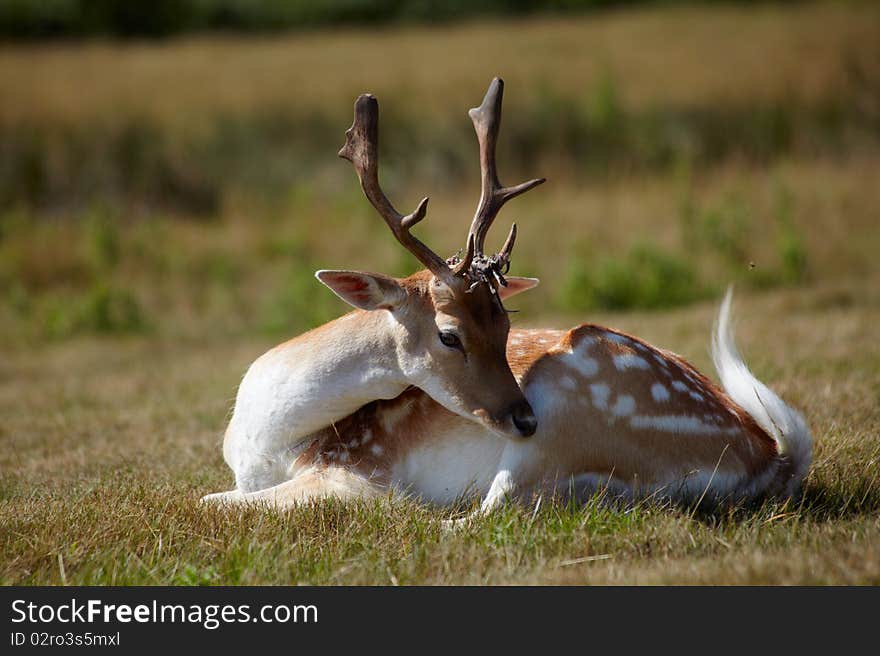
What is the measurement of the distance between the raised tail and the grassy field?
117mm

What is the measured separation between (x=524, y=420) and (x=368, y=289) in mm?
744

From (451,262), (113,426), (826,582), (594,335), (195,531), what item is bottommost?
(113,426)

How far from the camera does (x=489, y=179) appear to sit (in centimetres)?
408

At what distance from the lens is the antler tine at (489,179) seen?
3.94m

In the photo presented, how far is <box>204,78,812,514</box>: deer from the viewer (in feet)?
12.2

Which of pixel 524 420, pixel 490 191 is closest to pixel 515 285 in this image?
pixel 490 191

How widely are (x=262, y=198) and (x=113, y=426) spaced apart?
738 cm

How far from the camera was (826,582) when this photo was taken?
2.82 meters

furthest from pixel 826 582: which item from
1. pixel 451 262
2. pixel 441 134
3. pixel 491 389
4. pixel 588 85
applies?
pixel 588 85

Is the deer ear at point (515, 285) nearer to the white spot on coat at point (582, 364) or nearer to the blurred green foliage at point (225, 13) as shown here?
the white spot on coat at point (582, 364)

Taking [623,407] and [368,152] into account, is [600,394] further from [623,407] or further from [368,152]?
[368,152]

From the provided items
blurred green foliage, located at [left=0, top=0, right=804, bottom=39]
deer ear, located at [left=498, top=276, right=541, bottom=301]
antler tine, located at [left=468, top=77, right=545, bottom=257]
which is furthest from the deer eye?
blurred green foliage, located at [left=0, top=0, right=804, bottom=39]

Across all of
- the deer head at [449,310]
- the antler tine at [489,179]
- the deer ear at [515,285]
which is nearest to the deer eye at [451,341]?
the deer head at [449,310]

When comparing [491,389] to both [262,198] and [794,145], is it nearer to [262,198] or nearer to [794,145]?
[262,198]
